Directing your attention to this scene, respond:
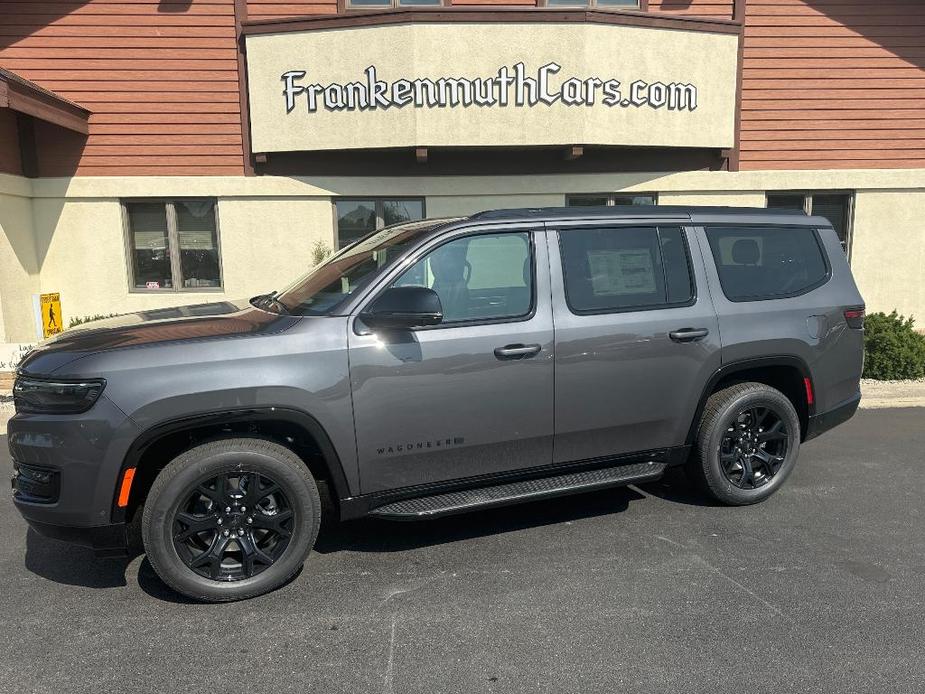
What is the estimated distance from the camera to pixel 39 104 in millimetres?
8711

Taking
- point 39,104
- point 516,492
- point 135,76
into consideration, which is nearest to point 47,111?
point 39,104

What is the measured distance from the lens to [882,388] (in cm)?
757

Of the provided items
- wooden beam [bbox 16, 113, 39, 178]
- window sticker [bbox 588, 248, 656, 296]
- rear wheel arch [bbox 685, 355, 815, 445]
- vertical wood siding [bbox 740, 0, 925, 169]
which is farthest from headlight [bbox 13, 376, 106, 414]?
vertical wood siding [bbox 740, 0, 925, 169]

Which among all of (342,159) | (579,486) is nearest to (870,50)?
(342,159)

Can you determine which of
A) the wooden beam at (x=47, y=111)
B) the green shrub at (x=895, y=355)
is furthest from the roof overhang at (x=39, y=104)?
the green shrub at (x=895, y=355)

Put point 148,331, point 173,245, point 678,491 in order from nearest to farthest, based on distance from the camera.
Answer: point 148,331 → point 678,491 → point 173,245

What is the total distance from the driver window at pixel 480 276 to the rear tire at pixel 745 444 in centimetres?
160

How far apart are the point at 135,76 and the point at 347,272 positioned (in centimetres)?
793

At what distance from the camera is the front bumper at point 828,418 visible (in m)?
4.70

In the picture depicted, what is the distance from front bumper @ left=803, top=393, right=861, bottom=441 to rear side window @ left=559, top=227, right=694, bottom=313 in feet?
4.62

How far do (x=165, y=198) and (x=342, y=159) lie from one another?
2.76m

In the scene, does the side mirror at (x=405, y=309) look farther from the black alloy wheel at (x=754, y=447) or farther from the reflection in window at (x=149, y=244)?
the reflection in window at (x=149, y=244)

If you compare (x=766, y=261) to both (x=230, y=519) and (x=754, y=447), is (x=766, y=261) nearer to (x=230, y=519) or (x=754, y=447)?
(x=754, y=447)

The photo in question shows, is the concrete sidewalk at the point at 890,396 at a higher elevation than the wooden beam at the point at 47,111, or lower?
lower
